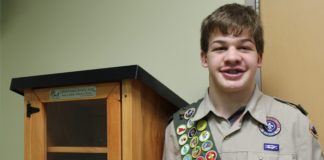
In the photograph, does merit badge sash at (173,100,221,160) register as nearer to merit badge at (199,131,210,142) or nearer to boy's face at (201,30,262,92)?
merit badge at (199,131,210,142)

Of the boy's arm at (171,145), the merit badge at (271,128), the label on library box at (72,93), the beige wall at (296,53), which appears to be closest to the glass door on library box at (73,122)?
the label on library box at (72,93)

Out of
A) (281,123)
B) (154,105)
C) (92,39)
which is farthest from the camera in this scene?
(92,39)

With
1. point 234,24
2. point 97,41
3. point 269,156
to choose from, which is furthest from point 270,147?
point 97,41

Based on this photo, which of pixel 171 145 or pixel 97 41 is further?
pixel 97 41

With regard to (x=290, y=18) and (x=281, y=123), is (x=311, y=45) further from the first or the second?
(x=281, y=123)

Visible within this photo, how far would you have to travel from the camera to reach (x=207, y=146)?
1.11 meters

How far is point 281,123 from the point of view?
1071 millimetres

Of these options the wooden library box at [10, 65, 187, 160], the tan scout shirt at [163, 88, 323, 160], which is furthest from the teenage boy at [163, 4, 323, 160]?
the wooden library box at [10, 65, 187, 160]

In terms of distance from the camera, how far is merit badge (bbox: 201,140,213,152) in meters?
1.10

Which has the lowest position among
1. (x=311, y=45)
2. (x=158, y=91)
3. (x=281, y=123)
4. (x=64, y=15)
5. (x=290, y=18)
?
(x=281, y=123)

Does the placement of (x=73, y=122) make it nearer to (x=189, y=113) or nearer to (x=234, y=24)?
(x=189, y=113)

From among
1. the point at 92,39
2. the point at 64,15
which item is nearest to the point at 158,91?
the point at 92,39

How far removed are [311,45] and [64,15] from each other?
1.10 meters

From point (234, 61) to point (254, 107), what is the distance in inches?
5.8
